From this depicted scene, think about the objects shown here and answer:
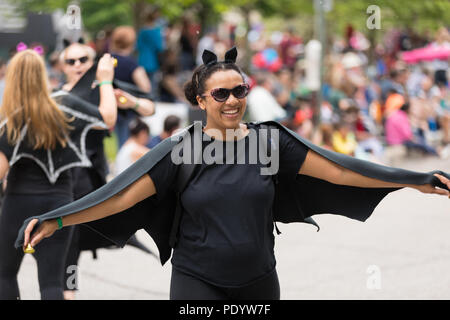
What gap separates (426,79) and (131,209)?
568 inches

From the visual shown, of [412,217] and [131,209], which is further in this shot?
[412,217]

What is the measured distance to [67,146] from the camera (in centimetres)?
497

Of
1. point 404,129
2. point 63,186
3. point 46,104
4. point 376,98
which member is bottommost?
point 63,186

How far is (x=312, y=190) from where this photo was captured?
386 cm

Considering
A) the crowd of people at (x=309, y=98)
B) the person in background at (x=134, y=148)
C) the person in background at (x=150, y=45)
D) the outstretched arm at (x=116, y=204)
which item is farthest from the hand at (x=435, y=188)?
the person in background at (x=150, y=45)

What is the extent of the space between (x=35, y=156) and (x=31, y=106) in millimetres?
294

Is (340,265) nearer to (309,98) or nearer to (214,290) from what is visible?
(214,290)

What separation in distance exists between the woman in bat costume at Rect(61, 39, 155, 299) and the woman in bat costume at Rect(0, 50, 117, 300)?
1.24 ft

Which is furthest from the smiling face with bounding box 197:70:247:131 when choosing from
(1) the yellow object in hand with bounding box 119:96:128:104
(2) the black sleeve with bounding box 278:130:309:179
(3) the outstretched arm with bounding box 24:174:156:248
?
(1) the yellow object in hand with bounding box 119:96:128:104

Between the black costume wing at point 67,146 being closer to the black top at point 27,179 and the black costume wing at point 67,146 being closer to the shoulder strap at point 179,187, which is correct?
the black top at point 27,179

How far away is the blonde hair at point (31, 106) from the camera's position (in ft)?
15.6

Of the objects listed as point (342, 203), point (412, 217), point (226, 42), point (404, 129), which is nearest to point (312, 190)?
point (342, 203)

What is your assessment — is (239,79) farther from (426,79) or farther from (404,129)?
(426,79)

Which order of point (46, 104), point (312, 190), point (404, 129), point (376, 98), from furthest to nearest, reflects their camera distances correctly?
point (376, 98) → point (404, 129) → point (46, 104) → point (312, 190)
